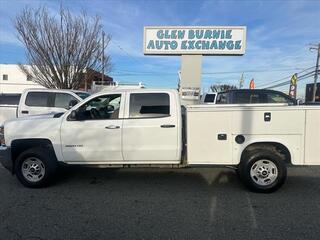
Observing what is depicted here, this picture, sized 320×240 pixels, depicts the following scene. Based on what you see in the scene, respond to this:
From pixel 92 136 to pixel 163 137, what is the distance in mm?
1360

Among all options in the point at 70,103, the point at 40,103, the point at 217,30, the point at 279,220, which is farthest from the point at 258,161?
the point at 217,30

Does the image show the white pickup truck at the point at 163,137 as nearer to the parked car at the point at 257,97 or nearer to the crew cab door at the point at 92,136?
the crew cab door at the point at 92,136

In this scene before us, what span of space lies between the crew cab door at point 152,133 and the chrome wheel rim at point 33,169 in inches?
67.1

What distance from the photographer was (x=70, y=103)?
11070mm

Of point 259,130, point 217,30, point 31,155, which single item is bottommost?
point 31,155

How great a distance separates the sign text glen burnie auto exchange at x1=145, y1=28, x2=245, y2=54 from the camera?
49.9 feet

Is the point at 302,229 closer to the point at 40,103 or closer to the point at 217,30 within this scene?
the point at 40,103

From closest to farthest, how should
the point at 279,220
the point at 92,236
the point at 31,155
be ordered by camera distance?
the point at 92,236
the point at 279,220
the point at 31,155

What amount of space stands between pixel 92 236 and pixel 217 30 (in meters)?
12.4

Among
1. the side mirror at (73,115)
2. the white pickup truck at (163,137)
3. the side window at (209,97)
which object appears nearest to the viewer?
the white pickup truck at (163,137)

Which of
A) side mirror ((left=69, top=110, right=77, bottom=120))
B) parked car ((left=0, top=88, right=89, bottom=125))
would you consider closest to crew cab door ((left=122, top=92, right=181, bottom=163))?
side mirror ((left=69, top=110, right=77, bottom=120))

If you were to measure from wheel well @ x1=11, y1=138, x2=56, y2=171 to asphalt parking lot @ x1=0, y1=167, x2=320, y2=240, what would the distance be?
66cm

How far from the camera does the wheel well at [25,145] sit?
6.83m

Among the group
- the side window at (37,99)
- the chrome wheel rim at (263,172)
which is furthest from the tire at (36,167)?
the side window at (37,99)
